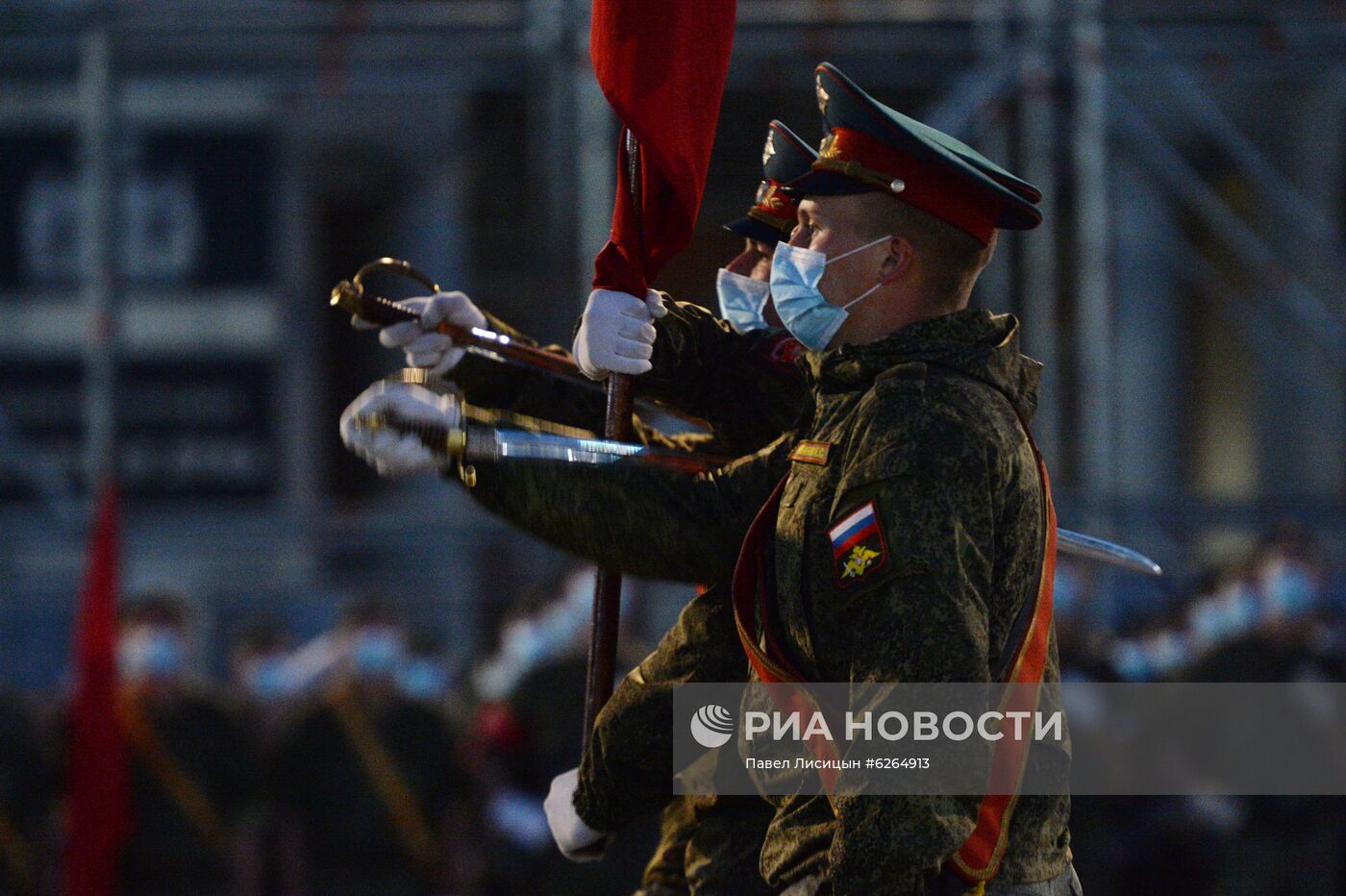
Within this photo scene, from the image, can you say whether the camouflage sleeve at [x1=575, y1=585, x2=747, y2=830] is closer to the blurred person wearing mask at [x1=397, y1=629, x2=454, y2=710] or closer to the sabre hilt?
the sabre hilt

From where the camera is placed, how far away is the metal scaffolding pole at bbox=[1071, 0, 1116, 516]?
8516 mm

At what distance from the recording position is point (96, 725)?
7.69 m

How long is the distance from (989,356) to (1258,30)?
6.42m

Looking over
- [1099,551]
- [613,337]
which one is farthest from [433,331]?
[1099,551]

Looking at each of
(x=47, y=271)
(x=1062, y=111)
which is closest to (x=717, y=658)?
(x=1062, y=111)

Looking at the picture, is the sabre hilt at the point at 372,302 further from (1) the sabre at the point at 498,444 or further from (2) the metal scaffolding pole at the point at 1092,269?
(2) the metal scaffolding pole at the point at 1092,269

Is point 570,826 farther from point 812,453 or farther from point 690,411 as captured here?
point 812,453

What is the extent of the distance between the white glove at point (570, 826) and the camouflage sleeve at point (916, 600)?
0.80 meters

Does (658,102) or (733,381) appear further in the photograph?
(733,381)

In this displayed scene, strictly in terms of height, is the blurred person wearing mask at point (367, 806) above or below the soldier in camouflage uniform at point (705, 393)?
below

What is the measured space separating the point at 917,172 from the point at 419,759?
19.4 feet

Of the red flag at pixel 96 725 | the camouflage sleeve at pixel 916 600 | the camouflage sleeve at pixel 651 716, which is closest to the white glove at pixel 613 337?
the camouflage sleeve at pixel 651 716

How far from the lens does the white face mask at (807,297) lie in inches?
116

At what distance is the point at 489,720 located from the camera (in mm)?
8203
